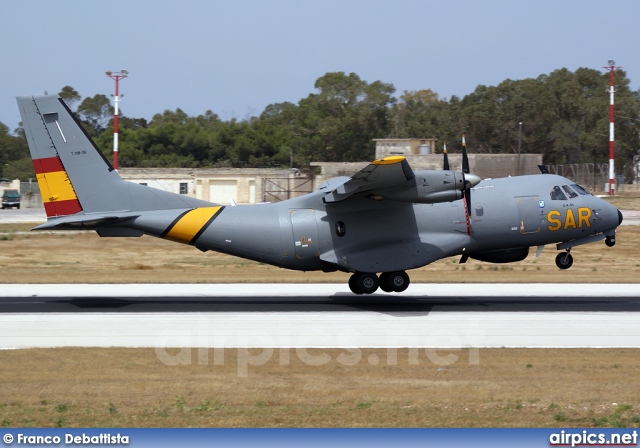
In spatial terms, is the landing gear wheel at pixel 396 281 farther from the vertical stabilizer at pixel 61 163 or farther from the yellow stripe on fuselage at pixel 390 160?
the vertical stabilizer at pixel 61 163

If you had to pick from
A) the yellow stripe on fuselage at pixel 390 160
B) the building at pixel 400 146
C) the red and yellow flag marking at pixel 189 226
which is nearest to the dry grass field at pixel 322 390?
the yellow stripe on fuselage at pixel 390 160

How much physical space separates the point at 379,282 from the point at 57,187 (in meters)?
10.0

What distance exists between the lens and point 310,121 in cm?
9150

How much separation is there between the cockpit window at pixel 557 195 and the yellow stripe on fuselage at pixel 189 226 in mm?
10508

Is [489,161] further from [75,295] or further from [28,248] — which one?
[75,295]

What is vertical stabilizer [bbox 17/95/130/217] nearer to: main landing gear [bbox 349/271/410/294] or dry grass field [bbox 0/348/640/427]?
main landing gear [bbox 349/271/410/294]

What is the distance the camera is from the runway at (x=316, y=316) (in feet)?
58.7

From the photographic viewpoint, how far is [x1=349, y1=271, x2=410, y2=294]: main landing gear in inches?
953

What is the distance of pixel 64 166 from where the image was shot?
2327 centimetres

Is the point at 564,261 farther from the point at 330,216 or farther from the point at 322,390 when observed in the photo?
the point at 322,390

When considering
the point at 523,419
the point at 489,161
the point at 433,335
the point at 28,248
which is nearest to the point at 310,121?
the point at 489,161

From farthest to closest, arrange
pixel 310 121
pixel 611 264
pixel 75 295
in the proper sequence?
pixel 310 121 → pixel 611 264 → pixel 75 295

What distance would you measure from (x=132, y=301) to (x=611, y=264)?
23545 mm

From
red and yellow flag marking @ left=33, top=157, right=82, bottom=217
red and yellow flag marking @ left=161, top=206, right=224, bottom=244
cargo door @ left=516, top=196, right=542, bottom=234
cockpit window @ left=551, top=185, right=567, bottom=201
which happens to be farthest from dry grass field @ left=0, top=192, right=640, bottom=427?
cockpit window @ left=551, top=185, right=567, bottom=201
